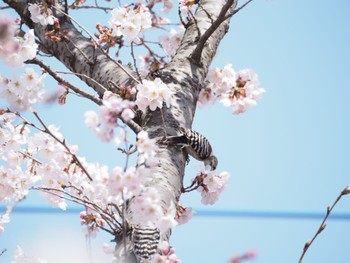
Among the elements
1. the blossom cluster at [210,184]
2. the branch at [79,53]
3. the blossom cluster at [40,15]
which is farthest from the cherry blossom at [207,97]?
the blossom cluster at [40,15]

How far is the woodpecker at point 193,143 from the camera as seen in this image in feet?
5.84

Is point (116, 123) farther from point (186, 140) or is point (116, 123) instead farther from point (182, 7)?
point (182, 7)

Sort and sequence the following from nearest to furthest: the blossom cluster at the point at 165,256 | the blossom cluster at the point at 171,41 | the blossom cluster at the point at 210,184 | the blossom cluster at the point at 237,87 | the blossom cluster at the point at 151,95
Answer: the blossom cluster at the point at 165,256, the blossom cluster at the point at 151,95, the blossom cluster at the point at 210,184, the blossom cluster at the point at 237,87, the blossom cluster at the point at 171,41

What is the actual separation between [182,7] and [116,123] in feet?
5.01

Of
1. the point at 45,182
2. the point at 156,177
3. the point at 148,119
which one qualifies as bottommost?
the point at 156,177

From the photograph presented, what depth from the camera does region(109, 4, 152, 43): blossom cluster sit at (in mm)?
2387

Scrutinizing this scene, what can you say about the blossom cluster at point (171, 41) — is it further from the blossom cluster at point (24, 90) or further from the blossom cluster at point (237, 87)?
the blossom cluster at point (24, 90)

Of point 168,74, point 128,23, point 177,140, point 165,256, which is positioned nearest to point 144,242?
point 165,256

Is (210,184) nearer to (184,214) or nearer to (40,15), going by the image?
(184,214)

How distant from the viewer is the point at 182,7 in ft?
8.66

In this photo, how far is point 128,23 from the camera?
7.84 ft

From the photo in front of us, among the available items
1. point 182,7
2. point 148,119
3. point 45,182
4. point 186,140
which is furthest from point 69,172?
point 182,7

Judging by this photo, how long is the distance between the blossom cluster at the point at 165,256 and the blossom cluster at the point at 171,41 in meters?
2.06

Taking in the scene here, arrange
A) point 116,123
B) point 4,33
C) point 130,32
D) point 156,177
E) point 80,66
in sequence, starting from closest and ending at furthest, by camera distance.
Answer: point 4,33 < point 116,123 < point 156,177 < point 130,32 < point 80,66
